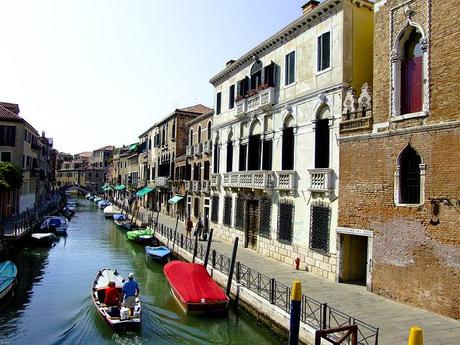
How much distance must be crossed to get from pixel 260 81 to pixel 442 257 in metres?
12.3

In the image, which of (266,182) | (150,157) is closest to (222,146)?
(266,182)

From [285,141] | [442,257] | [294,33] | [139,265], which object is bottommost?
[139,265]

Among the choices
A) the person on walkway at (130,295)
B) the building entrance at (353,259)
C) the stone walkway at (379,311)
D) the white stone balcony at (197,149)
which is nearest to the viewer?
the stone walkway at (379,311)

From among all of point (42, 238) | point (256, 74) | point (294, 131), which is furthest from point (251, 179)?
point (42, 238)

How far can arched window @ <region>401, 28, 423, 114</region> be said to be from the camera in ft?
38.3

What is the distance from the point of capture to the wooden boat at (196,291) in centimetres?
1288

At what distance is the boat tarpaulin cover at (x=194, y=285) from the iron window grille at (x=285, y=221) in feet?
13.8

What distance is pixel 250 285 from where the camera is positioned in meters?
13.7

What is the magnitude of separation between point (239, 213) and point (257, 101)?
19.1ft

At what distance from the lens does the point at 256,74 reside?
67.7 ft

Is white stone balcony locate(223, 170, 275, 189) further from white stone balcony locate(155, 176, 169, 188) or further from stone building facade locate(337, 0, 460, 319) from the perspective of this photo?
white stone balcony locate(155, 176, 169, 188)

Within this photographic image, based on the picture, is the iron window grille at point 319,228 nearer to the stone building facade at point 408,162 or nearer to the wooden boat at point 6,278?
the stone building facade at point 408,162

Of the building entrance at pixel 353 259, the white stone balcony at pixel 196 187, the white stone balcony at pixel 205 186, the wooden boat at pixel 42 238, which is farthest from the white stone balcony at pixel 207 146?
the building entrance at pixel 353 259

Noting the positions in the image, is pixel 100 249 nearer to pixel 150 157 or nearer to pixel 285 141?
pixel 285 141
